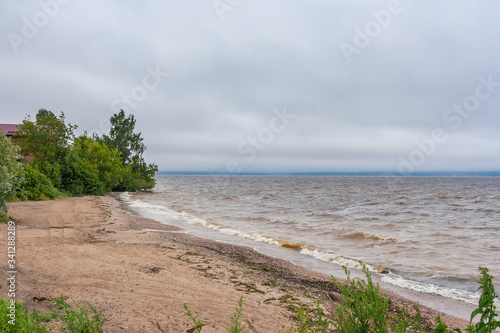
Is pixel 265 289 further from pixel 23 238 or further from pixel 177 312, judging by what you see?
pixel 23 238

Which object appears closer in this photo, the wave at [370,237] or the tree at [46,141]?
the wave at [370,237]

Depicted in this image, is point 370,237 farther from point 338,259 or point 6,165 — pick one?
point 6,165

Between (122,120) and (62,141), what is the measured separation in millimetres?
23529

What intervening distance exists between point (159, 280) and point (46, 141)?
28916 mm

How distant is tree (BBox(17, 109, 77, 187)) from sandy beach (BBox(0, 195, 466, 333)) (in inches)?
805

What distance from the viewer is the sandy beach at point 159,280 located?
557 centimetres

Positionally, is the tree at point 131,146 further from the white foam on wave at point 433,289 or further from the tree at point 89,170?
the white foam on wave at point 433,289

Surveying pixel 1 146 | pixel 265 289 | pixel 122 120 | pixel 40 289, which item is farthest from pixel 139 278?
pixel 122 120

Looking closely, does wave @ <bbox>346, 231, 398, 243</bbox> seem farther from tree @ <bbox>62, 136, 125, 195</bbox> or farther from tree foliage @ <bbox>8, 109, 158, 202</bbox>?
tree @ <bbox>62, 136, 125, 195</bbox>

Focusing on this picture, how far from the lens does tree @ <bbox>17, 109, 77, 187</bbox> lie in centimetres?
2964

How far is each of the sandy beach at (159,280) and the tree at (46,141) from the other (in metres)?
20.4

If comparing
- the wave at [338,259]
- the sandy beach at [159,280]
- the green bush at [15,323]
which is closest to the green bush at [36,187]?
the sandy beach at [159,280]

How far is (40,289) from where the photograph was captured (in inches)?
242

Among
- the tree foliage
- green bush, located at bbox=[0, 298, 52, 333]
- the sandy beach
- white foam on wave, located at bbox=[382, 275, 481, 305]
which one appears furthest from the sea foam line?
the tree foliage
